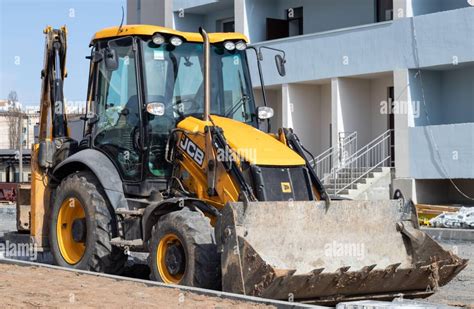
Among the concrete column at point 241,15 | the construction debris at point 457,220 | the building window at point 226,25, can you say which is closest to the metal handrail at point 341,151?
the concrete column at point 241,15

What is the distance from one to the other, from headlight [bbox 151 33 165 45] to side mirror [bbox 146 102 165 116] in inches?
36.6

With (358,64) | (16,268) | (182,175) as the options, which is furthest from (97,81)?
(358,64)

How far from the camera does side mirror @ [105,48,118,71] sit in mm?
12562

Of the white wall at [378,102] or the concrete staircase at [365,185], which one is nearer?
the concrete staircase at [365,185]

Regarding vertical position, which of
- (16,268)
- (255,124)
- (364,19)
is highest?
(364,19)

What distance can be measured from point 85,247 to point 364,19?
1895 centimetres

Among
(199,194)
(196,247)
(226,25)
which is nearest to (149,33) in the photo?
(199,194)

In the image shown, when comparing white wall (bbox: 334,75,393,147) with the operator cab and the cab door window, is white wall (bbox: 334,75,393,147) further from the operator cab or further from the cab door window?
the cab door window

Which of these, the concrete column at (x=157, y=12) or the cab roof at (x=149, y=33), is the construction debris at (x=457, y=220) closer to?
the cab roof at (x=149, y=33)

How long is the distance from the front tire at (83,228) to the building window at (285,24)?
790 inches

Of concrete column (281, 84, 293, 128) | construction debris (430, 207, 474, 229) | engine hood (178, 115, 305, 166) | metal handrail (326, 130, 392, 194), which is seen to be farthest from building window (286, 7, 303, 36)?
engine hood (178, 115, 305, 166)

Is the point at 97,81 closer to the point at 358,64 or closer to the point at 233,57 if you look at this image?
the point at 233,57

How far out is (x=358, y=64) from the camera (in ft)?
92.0

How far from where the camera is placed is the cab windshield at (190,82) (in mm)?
12773
